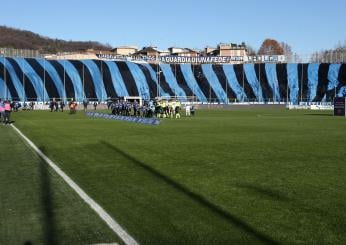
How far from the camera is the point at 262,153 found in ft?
55.6

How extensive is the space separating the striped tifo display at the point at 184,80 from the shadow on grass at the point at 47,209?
84.7m

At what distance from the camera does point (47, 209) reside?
8664 millimetres

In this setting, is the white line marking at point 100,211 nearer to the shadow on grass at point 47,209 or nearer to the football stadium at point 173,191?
the football stadium at point 173,191

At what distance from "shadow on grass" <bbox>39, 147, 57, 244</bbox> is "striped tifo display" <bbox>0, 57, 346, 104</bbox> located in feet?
278

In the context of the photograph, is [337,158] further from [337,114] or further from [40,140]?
[337,114]

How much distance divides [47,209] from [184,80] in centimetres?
10010

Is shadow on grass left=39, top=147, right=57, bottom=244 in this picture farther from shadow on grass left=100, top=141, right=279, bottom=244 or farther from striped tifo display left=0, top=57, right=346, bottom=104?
striped tifo display left=0, top=57, right=346, bottom=104

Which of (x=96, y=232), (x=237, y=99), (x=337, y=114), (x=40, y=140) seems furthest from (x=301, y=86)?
(x=96, y=232)

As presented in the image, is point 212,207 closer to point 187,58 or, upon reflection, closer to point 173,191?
point 173,191

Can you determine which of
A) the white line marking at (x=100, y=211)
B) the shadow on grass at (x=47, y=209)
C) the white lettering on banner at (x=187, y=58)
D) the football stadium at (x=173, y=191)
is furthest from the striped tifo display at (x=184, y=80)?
the shadow on grass at (x=47, y=209)

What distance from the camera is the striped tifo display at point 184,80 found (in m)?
97.5

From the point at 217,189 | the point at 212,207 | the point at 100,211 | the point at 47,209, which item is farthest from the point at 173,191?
the point at 47,209

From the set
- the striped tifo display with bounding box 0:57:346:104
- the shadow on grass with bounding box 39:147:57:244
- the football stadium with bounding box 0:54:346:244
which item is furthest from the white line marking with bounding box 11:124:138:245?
the striped tifo display with bounding box 0:57:346:104

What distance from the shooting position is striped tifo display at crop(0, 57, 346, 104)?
320 feet
